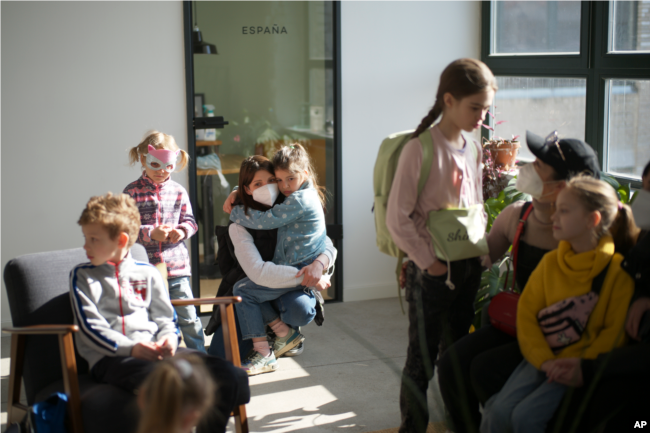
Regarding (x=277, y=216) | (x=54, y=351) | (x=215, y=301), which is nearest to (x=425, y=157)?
(x=215, y=301)

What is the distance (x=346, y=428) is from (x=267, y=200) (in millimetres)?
1115

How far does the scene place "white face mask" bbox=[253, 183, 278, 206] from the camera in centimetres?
291

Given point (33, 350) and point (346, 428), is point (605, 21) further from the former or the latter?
point (33, 350)

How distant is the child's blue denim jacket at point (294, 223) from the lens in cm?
292

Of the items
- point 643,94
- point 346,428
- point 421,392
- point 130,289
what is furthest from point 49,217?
point 643,94

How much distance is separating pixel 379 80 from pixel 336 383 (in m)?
2.21

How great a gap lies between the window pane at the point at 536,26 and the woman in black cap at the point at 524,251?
169 cm

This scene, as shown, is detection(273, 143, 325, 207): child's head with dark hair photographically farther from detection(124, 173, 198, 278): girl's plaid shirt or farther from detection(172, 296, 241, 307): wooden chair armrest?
detection(172, 296, 241, 307): wooden chair armrest

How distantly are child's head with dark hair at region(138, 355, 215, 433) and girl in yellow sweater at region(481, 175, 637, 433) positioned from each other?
1.08m

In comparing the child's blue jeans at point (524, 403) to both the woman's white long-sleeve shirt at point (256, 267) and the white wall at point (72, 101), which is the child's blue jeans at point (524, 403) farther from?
the white wall at point (72, 101)

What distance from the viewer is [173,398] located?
1.07 meters

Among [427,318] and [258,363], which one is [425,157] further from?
[258,363]

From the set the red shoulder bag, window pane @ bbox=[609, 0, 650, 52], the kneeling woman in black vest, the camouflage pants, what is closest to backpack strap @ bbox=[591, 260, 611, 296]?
the red shoulder bag

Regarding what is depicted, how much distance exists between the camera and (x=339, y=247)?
4.31 meters
